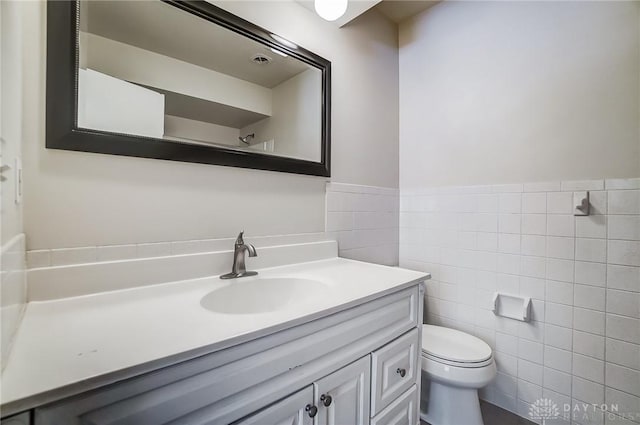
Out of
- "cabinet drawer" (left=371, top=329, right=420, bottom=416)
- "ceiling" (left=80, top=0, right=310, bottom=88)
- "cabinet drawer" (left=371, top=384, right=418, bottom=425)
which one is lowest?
"cabinet drawer" (left=371, top=384, right=418, bottom=425)

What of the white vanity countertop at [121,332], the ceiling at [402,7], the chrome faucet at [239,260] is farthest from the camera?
the ceiling at [402,7]

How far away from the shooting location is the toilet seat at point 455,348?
127 cm

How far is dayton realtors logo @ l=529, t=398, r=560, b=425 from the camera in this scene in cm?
133

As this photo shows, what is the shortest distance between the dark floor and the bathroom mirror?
1587 millimetres

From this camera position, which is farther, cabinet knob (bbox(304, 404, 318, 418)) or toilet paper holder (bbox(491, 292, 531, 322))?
toilet paper holder (bbox(491, 292, 531, 322))

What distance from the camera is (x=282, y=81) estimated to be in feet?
4.33

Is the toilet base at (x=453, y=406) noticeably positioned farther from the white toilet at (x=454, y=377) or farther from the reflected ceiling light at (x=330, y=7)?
the reflected ceiling light at (x=330, y=7)

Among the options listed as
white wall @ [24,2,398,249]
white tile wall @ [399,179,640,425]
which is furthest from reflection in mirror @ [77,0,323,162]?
white tile wall @ [399,179,640,425]

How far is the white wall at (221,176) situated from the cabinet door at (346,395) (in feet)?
2.18

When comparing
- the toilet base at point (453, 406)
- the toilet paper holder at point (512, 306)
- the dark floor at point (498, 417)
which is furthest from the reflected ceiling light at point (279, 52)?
the dark floor at point (498, 417)

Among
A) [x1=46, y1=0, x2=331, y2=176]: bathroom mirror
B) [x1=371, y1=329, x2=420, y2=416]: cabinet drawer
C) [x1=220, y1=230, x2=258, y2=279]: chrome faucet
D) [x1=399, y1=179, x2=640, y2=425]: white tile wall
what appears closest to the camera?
[x1=46, y1=0, x2=331, y2=176]: bathroom mirror

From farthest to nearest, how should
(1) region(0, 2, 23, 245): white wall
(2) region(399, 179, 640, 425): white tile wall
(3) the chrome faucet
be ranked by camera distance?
(2) region(399, 179, 640, 425): white tile wall → (3) the chrome faucet → (1) region(0, 2, 23, 245): white wall

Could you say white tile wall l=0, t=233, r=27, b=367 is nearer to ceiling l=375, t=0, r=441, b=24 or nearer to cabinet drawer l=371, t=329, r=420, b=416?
cabinet drawer l=371, t=329, r=420, b=416

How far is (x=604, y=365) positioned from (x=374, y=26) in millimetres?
2218
